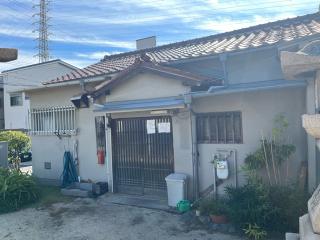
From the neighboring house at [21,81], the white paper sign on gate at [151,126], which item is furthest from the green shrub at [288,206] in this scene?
the neighboring house at [21,81]

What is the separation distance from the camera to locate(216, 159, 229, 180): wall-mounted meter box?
8.53 m

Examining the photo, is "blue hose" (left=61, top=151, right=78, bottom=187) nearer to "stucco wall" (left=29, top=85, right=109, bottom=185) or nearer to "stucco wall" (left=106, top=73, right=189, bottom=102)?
"stucco wall" (left=29, top=85, right=109, bottom=185)

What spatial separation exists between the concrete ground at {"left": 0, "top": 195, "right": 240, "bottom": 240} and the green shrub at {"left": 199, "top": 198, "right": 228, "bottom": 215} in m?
0.49

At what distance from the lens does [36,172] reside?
536 inches

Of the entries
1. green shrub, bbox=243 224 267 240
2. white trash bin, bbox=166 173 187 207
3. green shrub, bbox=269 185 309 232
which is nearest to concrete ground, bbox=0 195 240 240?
green shrub, bbox=243 224 267 240

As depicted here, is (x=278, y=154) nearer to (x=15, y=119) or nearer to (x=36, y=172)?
(x=36, y=172)

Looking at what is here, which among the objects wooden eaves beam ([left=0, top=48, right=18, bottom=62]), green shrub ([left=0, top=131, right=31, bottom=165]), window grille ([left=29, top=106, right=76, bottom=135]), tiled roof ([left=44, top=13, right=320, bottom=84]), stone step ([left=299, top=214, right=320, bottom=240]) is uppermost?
tiled roof ([left=44, top=13, right=320, bottom=84])

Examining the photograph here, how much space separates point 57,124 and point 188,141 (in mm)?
6171

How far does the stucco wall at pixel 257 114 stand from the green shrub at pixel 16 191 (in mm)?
5784

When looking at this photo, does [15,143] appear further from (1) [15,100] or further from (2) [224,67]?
(2) [224,67]

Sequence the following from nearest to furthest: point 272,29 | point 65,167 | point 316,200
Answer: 1. point 316,200
2. point 272,29
3. point 65,167

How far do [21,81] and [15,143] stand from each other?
13.2m

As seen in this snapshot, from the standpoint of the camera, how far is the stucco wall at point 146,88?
935 centimetres

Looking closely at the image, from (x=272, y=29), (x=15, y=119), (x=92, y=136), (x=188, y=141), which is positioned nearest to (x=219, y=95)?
(x=188, y=141)
